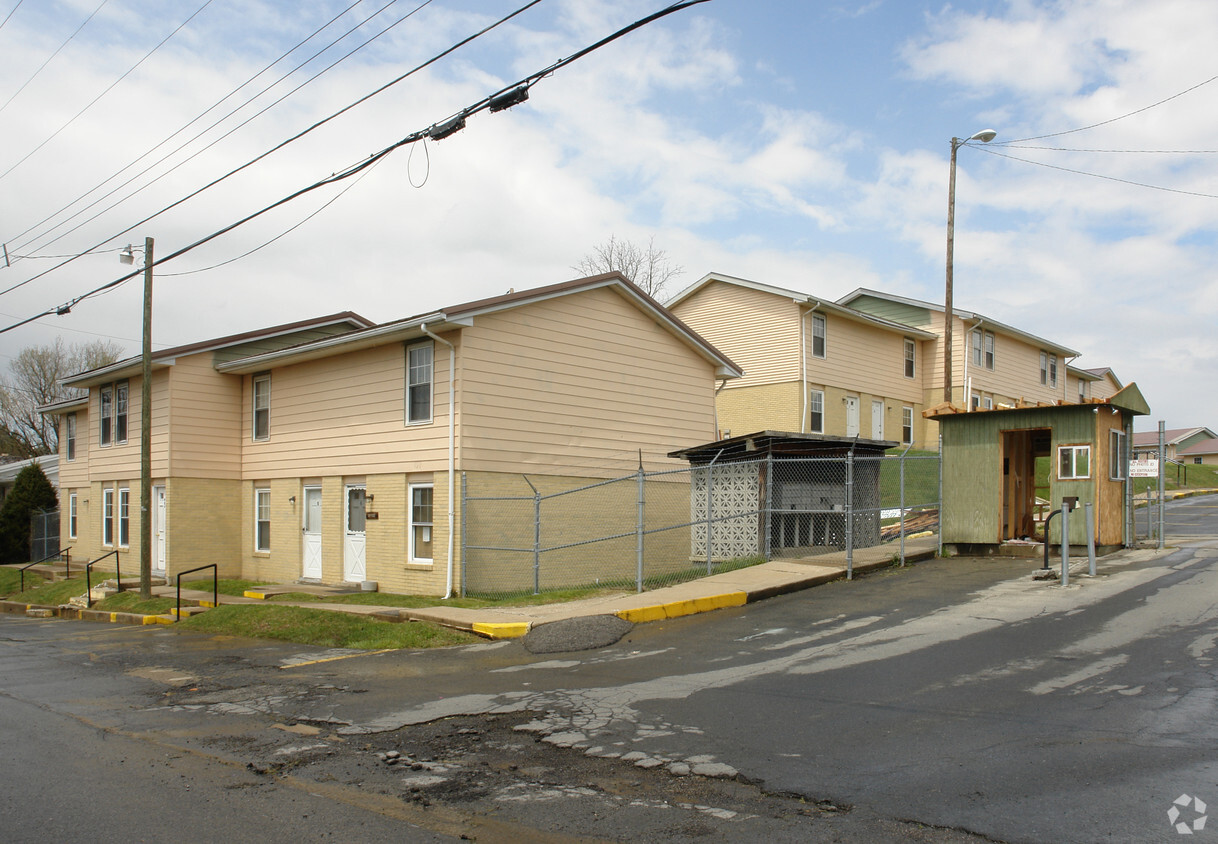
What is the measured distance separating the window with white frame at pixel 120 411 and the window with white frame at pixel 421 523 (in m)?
12.4

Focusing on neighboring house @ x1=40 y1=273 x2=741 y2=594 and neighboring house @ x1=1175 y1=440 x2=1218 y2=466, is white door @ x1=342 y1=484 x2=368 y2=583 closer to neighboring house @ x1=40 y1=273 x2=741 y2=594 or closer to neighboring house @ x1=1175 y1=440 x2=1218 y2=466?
neighboring house @ x1=40 y1=273 x2=741 y2=594

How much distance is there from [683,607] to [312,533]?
38.4 ft

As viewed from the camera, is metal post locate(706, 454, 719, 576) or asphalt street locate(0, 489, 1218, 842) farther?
metal post locate(706, 454, 719, 576)

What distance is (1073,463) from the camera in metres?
16.0

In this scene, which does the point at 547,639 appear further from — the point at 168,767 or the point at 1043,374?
the point at 1043,374

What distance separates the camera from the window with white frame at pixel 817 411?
3200 centimetres

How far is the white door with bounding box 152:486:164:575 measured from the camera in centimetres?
2397

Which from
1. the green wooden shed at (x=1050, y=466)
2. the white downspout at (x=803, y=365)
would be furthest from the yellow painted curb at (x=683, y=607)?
the white downspout at (x=803, y=365)

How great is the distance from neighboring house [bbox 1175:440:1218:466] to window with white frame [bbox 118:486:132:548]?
262 feet

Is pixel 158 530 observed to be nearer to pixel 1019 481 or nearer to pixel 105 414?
pixel 105 414

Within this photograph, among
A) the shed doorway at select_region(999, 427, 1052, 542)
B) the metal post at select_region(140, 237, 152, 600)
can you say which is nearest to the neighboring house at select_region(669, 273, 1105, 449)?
the shed doorway at select_region(999, 427, 1052, 542)

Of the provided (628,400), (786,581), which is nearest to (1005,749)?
(786,581)

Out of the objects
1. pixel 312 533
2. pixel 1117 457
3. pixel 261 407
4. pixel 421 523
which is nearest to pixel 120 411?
pixel 261 407

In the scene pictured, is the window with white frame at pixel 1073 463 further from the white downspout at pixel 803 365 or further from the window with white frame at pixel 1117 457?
the white downspout at pixel 803 365
